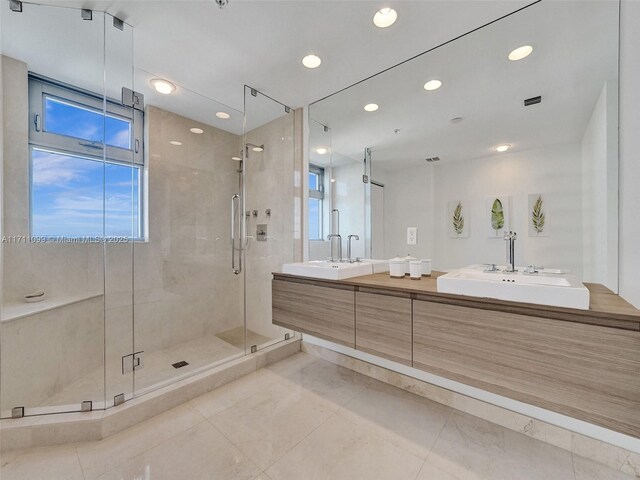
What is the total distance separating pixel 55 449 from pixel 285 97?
299 cm

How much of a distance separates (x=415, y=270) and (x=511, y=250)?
1.91ft

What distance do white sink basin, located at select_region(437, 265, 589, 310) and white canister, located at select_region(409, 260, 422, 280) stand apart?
30cm

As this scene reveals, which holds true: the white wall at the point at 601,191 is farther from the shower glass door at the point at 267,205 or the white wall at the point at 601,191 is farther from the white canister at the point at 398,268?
the shower glass door at the point at 267,205

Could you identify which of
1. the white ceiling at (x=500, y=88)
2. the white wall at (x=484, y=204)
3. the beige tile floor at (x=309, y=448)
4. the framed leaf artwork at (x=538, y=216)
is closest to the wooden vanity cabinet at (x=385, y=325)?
the beige tile floor at (x=309, y=448)

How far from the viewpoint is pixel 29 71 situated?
196 centimetres

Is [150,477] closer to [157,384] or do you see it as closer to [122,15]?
[157,384]

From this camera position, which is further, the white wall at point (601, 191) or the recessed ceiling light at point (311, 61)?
the recessed ceiling light at point (311, 61)

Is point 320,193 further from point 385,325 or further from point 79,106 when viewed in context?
point 79,106

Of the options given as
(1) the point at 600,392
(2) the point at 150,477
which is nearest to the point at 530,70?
(1) the point at 600,392

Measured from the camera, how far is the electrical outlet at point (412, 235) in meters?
2.05

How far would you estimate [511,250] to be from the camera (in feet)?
5.33

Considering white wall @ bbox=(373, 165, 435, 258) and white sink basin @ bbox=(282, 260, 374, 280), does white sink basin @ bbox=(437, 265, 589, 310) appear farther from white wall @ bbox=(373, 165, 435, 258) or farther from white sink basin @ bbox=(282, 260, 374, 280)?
white sink basin @ bbox=(282, 260, 374, 280)

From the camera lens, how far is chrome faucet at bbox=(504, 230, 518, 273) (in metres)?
1.61

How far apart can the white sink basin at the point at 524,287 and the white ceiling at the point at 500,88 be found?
0.79m
